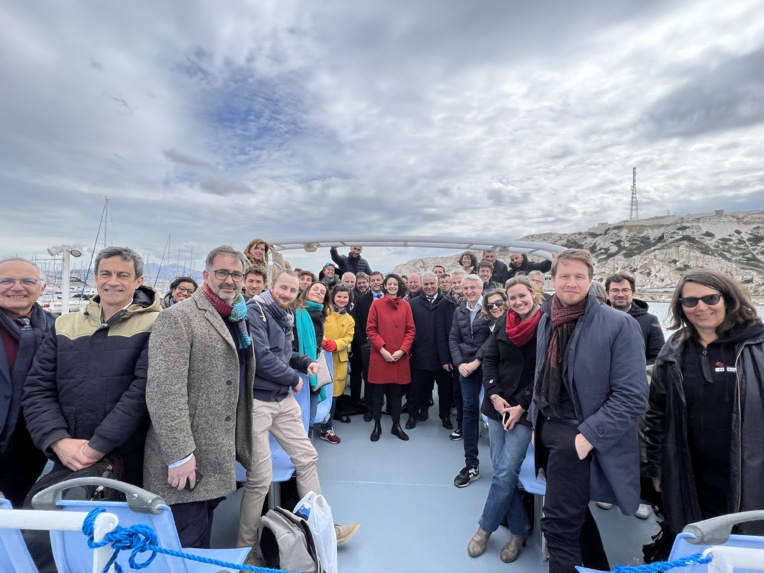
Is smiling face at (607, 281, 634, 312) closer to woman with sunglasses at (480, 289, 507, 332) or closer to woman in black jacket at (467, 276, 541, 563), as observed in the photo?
woman with sunglasses at (480, 289, 507, 332)

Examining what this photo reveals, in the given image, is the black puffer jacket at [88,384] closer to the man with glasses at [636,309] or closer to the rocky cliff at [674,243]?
the man with glasses at [636,309]

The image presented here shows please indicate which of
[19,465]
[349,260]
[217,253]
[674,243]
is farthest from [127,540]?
[674,243]

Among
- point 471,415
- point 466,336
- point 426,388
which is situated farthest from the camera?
point 426,388

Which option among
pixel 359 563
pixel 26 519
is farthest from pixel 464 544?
pixel 26 519

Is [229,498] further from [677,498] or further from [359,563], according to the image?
[677,498]

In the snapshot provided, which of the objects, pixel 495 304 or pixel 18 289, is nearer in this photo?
pixel 18 289

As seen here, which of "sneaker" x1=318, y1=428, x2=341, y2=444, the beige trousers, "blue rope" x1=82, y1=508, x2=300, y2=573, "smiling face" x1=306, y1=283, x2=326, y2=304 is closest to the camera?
"blue rope" x1=82, y1=508, x2=300, y2=573

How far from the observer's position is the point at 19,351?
179 centimetres

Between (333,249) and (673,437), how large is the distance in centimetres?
524

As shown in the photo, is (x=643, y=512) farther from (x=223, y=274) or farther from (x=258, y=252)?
(x=258, y=252)

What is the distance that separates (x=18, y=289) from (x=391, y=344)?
311 centimetres

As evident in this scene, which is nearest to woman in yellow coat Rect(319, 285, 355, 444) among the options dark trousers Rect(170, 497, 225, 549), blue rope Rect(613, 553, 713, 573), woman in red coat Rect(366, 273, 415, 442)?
woman in red coat Rect(366, 273, 415, 442)

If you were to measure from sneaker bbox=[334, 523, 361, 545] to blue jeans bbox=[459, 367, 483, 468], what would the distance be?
1.17m

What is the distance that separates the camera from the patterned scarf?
6.38 ft
